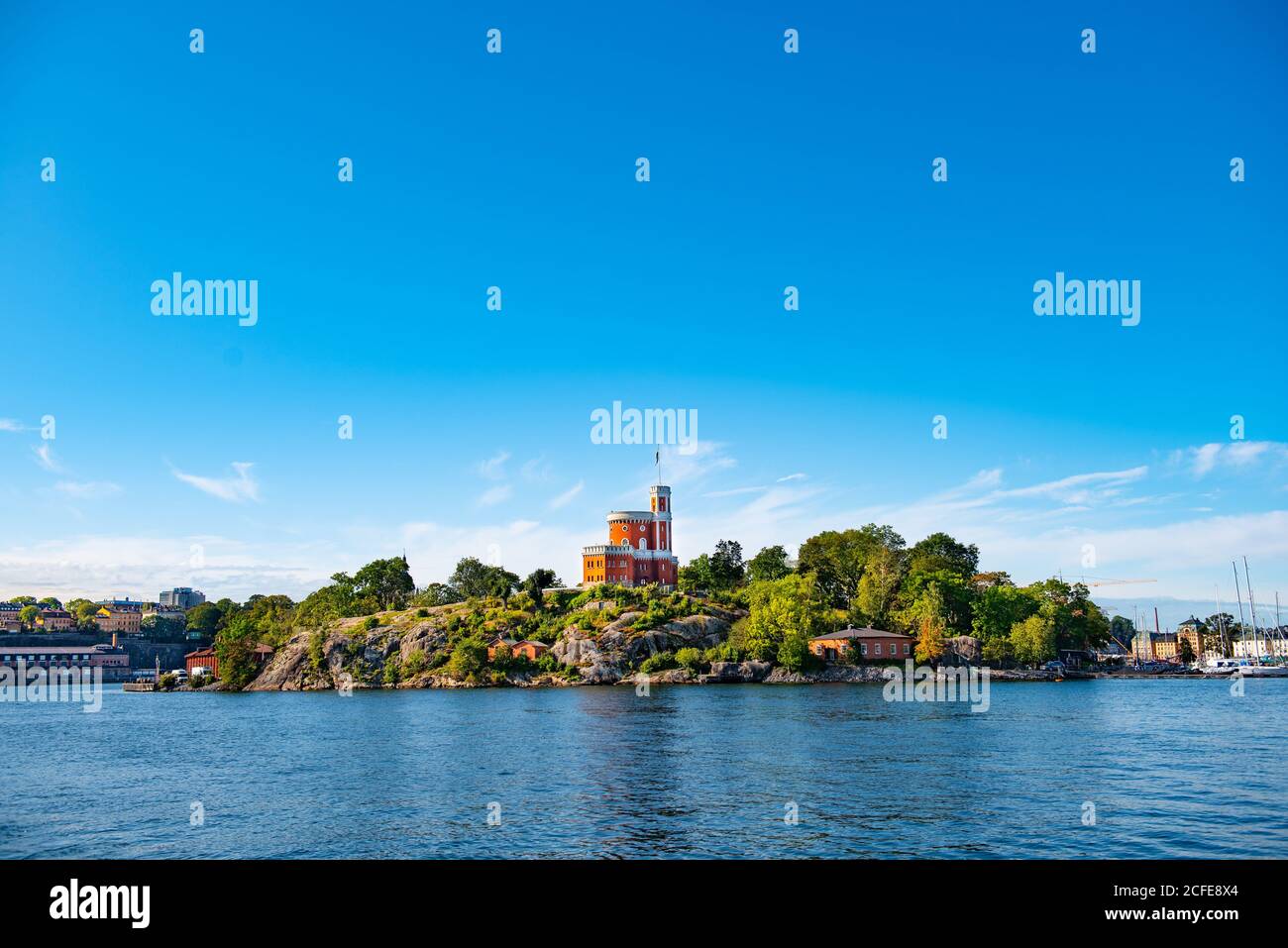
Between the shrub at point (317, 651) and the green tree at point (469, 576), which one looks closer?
the shrub at point (317, 651)

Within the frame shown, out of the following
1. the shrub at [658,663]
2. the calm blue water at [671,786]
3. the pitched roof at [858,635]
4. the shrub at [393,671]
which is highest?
the calm blue water at [671,786]

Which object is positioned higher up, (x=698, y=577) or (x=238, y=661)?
(x=698, y=577)

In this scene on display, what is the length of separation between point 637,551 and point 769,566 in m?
25.3

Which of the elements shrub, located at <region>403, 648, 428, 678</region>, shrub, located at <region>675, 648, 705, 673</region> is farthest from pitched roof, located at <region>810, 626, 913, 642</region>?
shrub, located at <region>403, 648, 428, 678</region>

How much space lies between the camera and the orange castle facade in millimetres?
148125

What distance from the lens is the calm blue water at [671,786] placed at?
1061 inches

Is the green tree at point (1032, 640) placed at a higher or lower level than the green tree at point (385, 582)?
lower

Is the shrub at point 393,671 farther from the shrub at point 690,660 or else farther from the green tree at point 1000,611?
the green tree at point 1000,611

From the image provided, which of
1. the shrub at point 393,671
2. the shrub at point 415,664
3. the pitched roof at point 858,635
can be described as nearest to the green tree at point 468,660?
the shrub at point 415,664

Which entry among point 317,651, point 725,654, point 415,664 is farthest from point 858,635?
point 317,651

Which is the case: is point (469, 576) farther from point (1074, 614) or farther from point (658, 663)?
point (1074, 614)

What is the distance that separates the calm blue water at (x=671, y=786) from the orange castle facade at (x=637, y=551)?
244 feet

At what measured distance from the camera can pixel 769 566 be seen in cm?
15738
